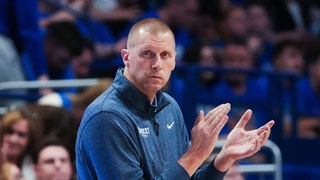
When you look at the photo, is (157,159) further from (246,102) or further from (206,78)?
(206,78)

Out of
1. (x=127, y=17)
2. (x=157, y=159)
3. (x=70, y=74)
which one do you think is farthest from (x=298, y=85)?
(x=157, y=159)

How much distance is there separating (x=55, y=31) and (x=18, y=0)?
71 centimetres

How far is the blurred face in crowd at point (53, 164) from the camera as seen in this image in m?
6.32

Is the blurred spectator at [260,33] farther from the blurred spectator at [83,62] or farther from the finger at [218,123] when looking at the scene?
the finger at [218,123]

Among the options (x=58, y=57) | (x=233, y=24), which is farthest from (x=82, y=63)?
(x=233, y=24)

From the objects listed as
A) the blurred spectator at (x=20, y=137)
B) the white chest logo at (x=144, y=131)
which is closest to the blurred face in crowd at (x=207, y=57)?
the blurred spectator at (x=20, y=137)

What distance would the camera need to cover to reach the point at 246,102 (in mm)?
8305

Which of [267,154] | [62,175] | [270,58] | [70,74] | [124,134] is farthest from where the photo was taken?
[270,58]

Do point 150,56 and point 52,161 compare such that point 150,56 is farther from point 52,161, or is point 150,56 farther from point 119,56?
point 119,56

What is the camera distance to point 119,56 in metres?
9.10

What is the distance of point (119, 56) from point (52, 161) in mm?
2869

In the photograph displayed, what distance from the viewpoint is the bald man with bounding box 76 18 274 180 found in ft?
13.7

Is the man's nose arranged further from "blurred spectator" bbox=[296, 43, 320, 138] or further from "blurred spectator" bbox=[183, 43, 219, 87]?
"blurred spectator" bbox=[296, 43, 320, 138]

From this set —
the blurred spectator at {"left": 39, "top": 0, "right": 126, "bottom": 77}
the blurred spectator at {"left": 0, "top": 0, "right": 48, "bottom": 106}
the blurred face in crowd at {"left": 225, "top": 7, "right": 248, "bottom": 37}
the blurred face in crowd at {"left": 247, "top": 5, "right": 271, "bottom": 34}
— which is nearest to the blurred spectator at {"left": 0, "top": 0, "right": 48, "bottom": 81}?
the blurred spectator at {"left": 0, "top": 0, "right": 48, "bottom": 106}
